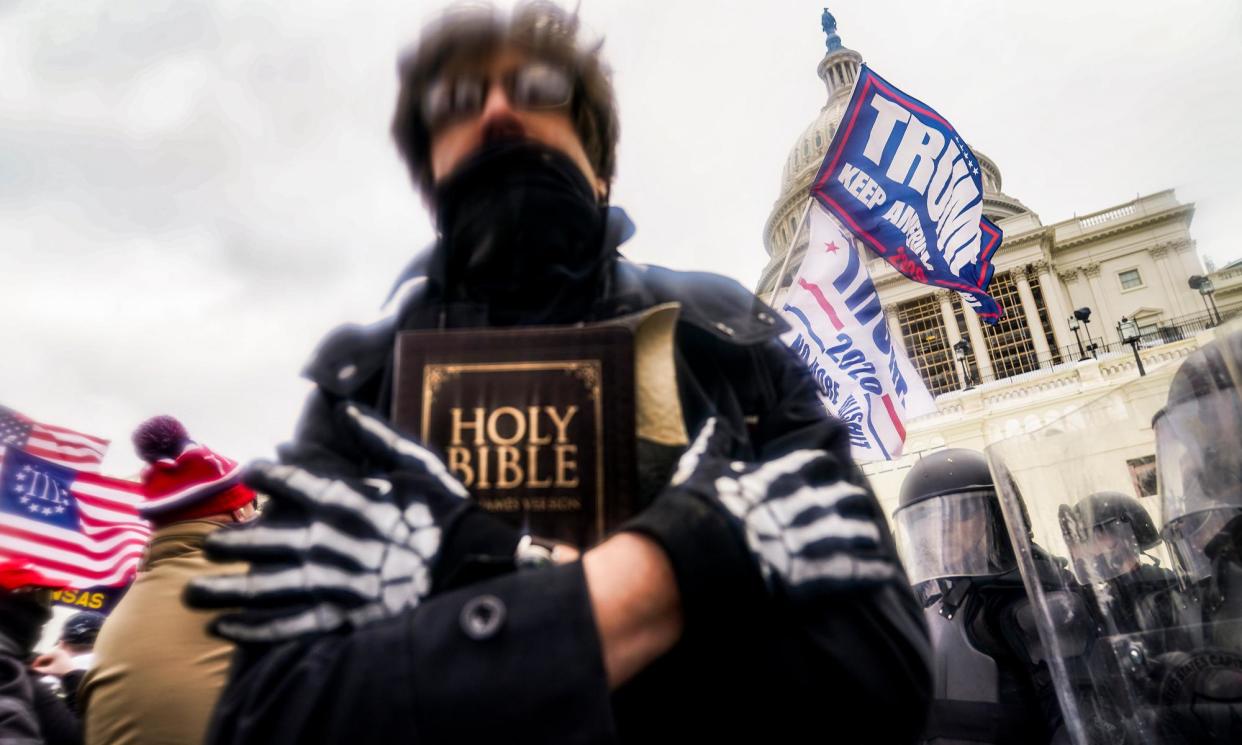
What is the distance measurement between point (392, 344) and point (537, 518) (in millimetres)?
411

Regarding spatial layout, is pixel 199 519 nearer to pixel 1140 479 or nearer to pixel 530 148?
pixel 530 148

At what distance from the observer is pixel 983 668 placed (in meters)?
4.08

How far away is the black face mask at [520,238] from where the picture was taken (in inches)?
50.1

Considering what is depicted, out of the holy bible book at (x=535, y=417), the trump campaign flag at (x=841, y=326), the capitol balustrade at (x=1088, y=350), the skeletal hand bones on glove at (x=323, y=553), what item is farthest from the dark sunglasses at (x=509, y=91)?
the capitol balustrade at (x=1088, y=350)

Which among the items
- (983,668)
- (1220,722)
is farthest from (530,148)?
(983,668)

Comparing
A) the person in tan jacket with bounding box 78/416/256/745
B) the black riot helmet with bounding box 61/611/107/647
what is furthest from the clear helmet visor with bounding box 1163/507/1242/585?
the black riot helmet with bounding box 61/611/107/647

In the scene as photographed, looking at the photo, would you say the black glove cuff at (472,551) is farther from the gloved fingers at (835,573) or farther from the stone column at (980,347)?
the stone column at (980,347)

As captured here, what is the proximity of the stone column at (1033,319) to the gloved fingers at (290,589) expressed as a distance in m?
47.1

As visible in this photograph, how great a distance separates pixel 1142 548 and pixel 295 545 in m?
3.08

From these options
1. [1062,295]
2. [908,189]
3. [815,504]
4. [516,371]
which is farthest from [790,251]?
[1062,295]

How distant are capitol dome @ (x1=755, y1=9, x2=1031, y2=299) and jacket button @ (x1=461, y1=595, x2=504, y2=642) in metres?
38.1

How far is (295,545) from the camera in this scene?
902 mm

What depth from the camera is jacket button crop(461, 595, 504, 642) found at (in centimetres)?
83

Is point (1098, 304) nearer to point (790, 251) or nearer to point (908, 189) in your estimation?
point (908, 189)
